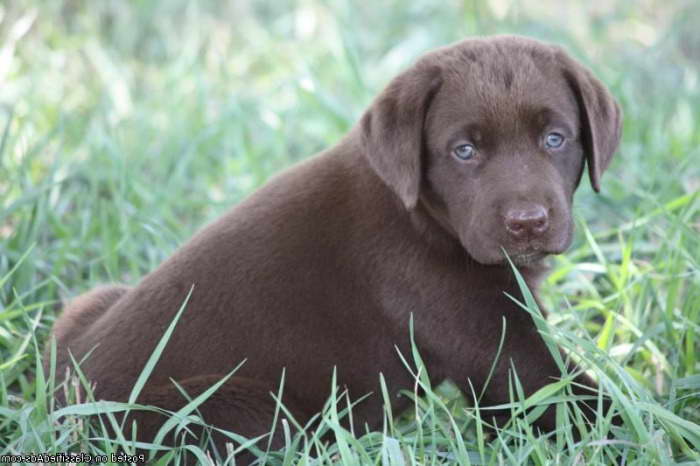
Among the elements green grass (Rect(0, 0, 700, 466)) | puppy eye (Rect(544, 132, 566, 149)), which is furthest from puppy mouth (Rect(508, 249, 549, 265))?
puppy eye (Rect(544, 132, 566, 149))

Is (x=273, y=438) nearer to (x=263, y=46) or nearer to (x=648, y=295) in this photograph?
(x=648, y=295)

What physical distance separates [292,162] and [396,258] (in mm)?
2526

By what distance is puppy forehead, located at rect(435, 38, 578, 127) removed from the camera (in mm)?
3100

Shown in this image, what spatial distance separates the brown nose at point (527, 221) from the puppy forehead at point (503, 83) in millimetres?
291

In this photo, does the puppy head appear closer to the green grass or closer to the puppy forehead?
the puppy forehead

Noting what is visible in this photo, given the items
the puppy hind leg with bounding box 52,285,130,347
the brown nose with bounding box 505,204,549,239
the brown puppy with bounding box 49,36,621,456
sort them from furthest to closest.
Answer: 1. the puppy hind leg with bounding box 52,285,130,347
2. the brown puppy with bounding box 49,36,621,456
3. the brown nose with bounding box 505,204,549,239

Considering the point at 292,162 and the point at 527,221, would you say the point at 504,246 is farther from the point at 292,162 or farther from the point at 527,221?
the point at 292,162

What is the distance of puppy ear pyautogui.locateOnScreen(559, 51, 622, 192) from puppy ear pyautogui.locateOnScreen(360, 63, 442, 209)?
45 centimetres

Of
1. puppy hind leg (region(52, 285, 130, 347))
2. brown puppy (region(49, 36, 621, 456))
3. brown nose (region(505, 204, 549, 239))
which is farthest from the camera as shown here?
puppy hind leg (region(52, 285, 130, 347))

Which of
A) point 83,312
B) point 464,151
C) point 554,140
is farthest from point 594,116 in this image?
point 83,312

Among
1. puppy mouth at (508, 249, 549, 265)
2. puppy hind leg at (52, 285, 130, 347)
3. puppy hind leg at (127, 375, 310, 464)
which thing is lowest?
puppy hind leg at (127, 375, 310, 464)

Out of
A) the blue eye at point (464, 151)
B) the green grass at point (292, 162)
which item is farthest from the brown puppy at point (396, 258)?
the green grass at point (292, 162)

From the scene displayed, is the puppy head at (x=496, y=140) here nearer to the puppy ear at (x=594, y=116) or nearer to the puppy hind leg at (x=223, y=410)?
the puppy ear at (x=594, y=116)

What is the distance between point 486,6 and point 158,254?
11.3 feet
